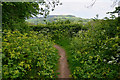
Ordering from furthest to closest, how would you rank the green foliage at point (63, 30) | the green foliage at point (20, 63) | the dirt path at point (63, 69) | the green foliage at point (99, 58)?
the green foliage at point (63, 30), the dirt path at point (63, 69), the green foliage at point (99, 58), the green foliage at point (20, 63)

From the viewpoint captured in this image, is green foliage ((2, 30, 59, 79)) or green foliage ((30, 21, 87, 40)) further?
green foliage ((30, 21, 87, 40))

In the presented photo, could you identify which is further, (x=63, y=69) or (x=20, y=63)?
(x=63, y=69)

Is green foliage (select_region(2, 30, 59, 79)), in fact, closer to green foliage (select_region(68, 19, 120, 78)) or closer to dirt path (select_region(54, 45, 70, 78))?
dirt path (select_region(54, 45, 70, 78))

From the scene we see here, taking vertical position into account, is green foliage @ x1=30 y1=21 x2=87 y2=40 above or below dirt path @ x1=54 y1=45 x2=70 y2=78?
above

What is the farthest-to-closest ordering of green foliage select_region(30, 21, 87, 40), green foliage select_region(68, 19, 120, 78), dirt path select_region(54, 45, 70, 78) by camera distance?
green foliage select_region(30, 21, 87, 40), dirt path select_region(54, 45, 70, 78), green foliage select_region(68, 19, 120, 78)

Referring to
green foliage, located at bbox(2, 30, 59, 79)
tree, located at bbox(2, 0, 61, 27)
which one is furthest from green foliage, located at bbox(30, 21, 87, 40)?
green foliage, located at bbox(2, 30, 59, 79)

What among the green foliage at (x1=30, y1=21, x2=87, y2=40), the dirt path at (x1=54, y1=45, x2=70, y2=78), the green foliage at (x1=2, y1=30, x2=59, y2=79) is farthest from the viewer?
the green foliage at (x1=30, y1=21, x2=87, y2=40)

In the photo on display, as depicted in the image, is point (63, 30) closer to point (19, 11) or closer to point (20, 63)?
point (19, 11)

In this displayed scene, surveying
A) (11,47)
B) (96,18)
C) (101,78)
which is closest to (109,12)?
(96,18)

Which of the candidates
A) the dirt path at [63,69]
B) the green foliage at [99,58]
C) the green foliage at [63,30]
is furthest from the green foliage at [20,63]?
the green foliage at [63,30]

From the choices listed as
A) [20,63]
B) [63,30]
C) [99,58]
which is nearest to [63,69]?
[99,58]

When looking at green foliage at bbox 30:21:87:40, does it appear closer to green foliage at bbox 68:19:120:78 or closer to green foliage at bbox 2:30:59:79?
green foliage at bbox 68:19:120:78

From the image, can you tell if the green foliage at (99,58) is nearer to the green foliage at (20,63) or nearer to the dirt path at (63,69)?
the dirt path at (63,69)

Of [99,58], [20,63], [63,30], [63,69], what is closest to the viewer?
[20,63]
